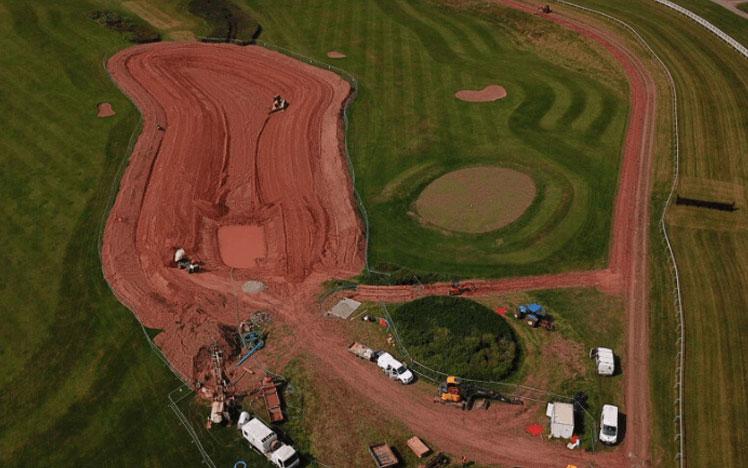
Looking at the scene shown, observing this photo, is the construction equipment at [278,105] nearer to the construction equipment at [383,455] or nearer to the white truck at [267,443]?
the white truck at [267,443]

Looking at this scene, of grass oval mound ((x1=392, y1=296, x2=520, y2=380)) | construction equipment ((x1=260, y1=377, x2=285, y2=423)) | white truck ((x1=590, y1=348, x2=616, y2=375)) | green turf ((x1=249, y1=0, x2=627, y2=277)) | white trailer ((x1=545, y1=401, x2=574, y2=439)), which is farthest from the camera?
green turf ((x1=249, y1=0, x2=627, y2=277))

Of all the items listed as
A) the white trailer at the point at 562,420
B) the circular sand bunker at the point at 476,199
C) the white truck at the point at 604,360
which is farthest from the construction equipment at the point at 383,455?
the circular sand bunker at the point at 476,199

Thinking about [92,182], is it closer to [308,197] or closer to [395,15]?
[308,197]

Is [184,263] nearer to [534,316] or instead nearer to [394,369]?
[394,369]

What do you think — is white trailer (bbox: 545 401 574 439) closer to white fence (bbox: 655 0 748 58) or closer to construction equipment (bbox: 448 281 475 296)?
construction equipment (bbox: 448 281 475 296)

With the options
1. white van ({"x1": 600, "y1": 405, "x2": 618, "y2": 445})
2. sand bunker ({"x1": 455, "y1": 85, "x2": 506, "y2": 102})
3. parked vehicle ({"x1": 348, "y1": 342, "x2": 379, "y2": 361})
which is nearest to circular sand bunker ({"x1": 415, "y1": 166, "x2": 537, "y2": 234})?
sand bunker ({"x1": 455, "y1": 85, "x2": 506, "y2": 102})

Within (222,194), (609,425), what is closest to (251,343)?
(222,194)
